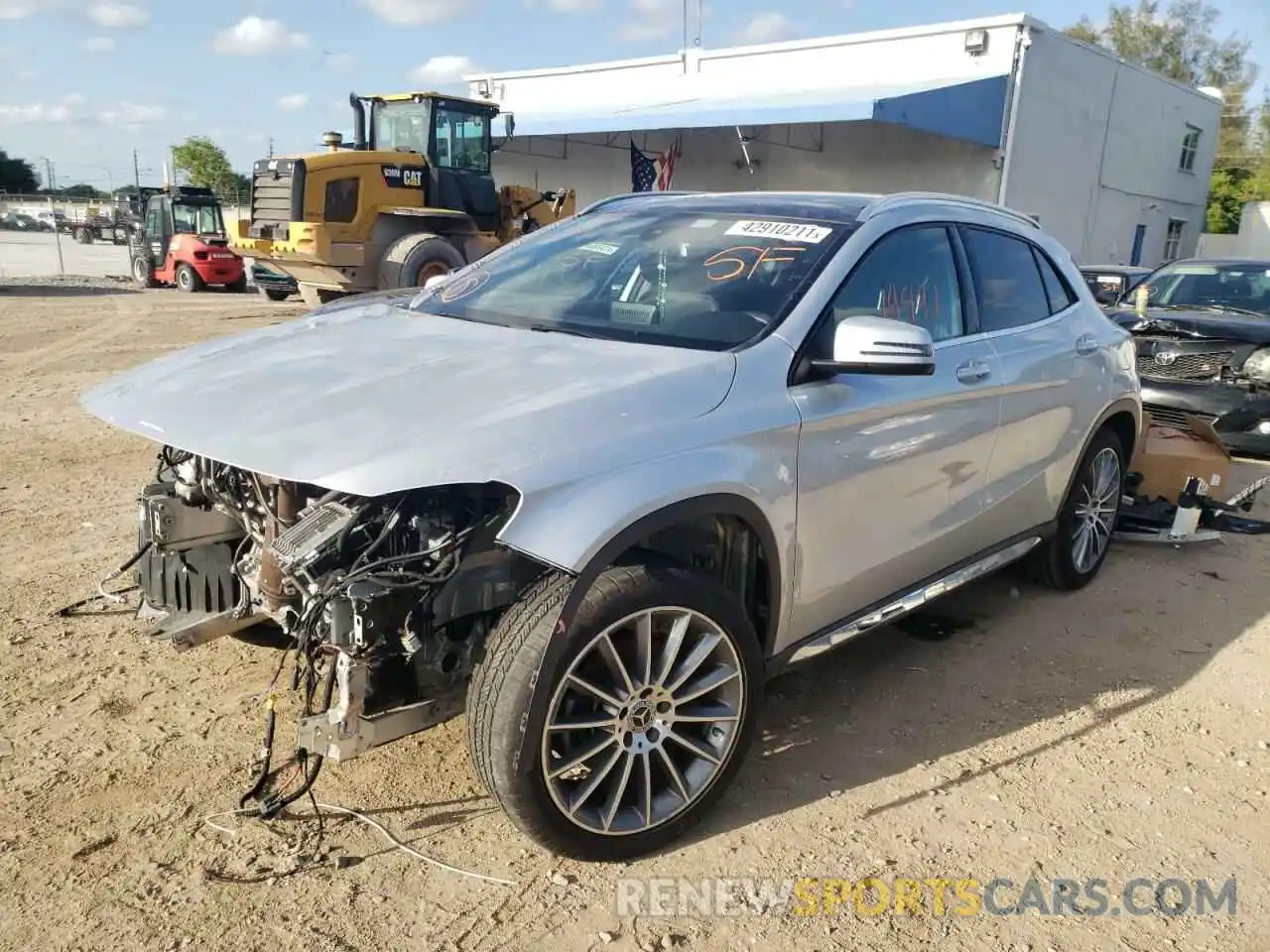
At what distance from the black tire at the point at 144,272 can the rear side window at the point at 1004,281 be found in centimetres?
2477

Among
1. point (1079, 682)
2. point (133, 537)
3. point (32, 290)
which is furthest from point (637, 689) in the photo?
point (32, 290)

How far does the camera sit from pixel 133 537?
505 centimetres

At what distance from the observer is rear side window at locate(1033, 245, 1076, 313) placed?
4.51 metres

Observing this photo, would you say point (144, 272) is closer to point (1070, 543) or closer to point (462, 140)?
point (462, 140)

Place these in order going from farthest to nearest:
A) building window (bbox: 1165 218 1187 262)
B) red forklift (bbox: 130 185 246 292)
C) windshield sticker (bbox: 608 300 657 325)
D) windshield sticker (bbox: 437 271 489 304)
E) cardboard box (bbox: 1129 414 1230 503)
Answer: building window (bbox: 1165 218 1187 262), red forklift (bbox: 130 185 246 292), cardboard box (bbox: 1129 414 1230 503), windshield sticker (bbox: 437 271 489 304), windshield sticker (bbox: 608 300 657 325)

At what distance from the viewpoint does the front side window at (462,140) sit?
50.6ft

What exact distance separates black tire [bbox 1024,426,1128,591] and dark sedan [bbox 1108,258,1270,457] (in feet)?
7.53

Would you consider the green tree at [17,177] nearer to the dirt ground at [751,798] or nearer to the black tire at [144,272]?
the black tire at [144,272]

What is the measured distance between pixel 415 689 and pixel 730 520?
1004mm

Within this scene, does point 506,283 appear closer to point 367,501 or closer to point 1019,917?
point 367,501

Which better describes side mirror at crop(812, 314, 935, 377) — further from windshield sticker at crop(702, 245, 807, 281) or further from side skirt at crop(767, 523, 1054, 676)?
side skirt at crop(767, 523, 1054, 676)

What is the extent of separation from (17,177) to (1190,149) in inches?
3078

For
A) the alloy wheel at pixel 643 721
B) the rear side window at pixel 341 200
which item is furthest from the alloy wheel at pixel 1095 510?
the rear side window at pixel 341 200

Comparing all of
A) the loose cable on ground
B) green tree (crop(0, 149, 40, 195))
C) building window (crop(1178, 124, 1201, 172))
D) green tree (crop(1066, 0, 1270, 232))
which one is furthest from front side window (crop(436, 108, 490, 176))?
green tree (crop(0, 149, 40, 195))
